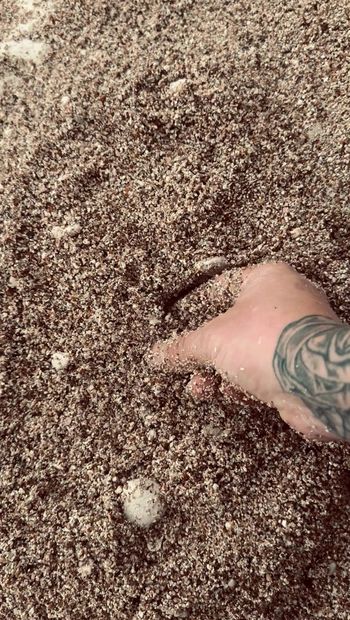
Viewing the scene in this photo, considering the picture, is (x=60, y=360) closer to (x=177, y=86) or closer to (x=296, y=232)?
(x=296, y=232)

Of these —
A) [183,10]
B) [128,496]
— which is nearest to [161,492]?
[128,496]

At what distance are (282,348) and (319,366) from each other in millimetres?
99

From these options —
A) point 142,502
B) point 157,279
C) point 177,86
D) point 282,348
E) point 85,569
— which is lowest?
point 85,569

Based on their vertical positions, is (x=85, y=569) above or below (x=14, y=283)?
below

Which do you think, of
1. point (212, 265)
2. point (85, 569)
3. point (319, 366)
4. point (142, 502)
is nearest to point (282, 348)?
point (319, 366)

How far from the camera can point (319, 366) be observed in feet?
3.98

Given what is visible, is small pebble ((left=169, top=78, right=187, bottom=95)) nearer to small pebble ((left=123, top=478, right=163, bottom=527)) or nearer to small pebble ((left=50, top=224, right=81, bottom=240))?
small pebble ((left=50, top=224, right=81, bottom=240))

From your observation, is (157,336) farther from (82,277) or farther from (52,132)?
(52,132)

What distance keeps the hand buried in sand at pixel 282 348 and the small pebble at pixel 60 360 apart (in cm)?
23

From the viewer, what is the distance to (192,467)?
56.5 inches

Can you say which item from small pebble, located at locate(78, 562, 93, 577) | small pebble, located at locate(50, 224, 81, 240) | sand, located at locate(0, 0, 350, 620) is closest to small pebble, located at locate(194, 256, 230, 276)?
sand, located at locate(0, 0, 350, 620)

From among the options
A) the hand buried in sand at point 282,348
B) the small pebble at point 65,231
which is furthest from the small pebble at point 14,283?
the hand buried in sand at point 282,348

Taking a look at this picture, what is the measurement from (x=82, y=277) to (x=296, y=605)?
96 centimetres

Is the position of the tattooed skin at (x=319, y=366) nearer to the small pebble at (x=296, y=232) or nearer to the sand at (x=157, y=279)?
the sand at (x=157, y=279)
